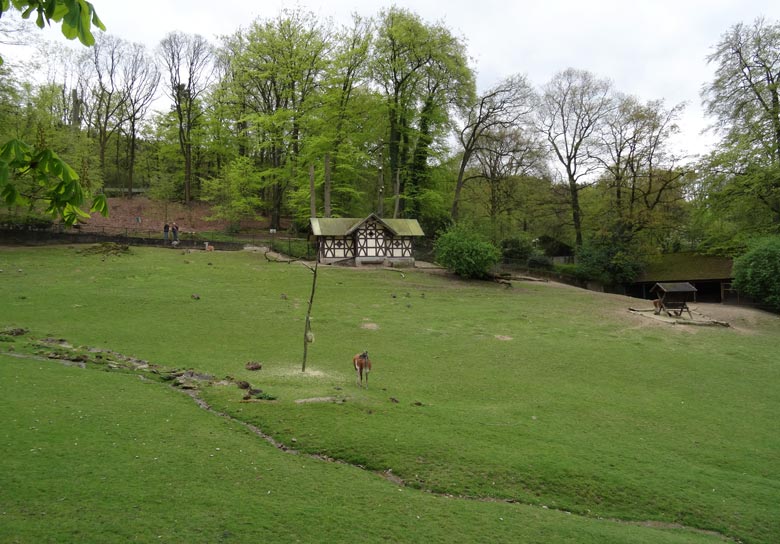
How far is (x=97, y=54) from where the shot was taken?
5584cm

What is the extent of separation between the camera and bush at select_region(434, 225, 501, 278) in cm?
3759

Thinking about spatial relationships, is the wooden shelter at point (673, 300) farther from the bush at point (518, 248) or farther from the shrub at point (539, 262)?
the bush at point (518, 248)

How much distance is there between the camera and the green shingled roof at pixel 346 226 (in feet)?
131

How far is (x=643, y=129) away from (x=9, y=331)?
5039 centimetres

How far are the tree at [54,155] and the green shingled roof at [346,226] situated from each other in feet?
117

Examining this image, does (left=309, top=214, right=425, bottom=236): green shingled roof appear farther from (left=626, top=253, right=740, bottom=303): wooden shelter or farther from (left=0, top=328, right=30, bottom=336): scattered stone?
(left=0, top=328, right=30, bottom=336): scattered stone

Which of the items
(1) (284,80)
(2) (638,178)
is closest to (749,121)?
(2) (638,178)

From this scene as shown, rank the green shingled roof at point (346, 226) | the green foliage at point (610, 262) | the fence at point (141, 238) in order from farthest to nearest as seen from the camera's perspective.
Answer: the green foliage at point (610, 262) → the green shingled roof at point (346, 226) → the fence at point (141, 238)

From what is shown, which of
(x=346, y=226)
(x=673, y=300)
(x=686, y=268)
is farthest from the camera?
(x=686, y=268)

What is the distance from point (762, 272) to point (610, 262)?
1348 centimetres

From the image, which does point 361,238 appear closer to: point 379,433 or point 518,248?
point 518,248

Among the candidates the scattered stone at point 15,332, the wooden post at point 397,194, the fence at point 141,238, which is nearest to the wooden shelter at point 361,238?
the fence at point 141,238

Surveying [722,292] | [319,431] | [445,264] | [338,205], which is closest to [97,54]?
[338,205]

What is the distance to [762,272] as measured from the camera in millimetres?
32438
